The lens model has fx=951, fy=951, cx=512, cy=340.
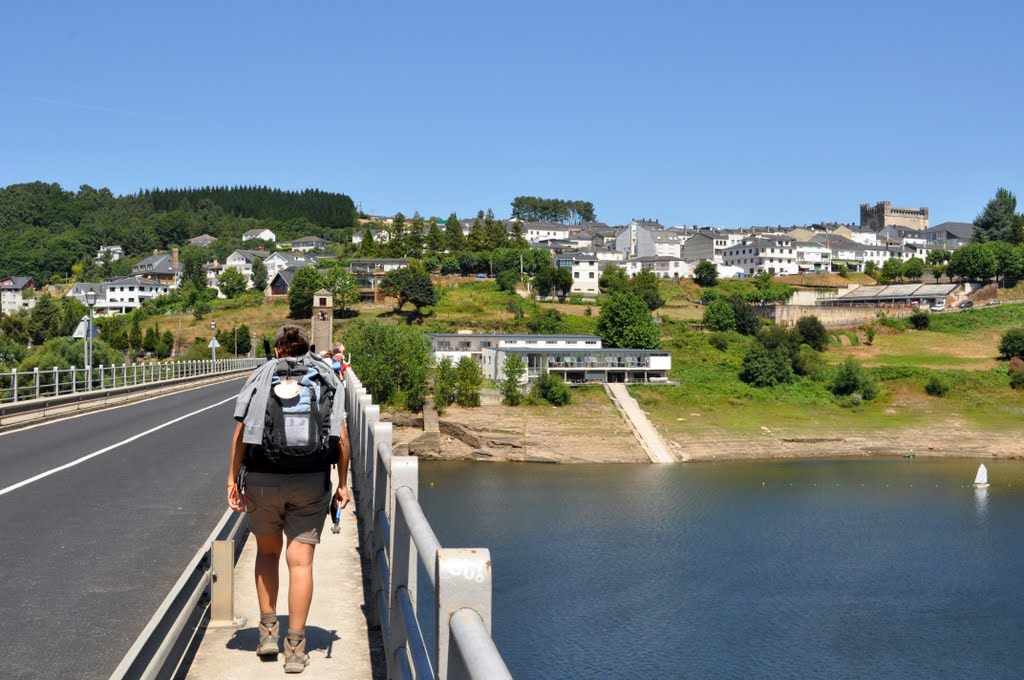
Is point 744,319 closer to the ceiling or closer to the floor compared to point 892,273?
closer to the floor

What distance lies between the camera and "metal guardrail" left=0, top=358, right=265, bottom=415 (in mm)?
28797

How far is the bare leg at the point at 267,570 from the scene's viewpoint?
22.0 feet

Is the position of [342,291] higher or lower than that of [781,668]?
higher

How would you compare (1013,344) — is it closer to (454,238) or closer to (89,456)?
(454,238)

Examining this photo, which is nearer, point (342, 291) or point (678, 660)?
point (678, 660)

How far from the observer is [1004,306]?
430 ft

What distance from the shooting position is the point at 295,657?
639 centimetres

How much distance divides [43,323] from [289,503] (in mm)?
135778

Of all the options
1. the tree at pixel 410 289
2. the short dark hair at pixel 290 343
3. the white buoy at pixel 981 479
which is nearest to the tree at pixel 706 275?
the tree at pixel 410 289

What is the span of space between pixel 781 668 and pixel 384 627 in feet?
89.5

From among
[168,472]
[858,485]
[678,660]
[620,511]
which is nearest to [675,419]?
[858,485]

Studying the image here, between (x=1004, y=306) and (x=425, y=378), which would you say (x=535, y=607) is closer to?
(x=425, y=378)

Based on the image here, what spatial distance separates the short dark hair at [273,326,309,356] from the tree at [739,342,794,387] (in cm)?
9153

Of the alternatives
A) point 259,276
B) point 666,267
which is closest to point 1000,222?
point 666,267
